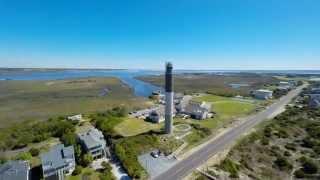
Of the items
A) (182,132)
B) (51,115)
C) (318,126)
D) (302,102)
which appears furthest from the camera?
(302,102)

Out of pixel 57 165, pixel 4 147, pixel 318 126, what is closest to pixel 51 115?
pixel 4 147

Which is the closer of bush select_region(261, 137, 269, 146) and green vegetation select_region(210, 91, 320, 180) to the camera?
green vegetation select_region(210, 91, 320, 180)

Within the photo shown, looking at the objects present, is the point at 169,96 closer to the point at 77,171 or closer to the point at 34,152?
the point at 77,171

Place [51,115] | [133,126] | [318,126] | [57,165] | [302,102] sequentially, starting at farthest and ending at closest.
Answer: [302,102]
[51,115]
[318,126]
[133,126]
[57,165]

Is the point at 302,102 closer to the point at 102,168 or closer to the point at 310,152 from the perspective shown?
the point at 310,152

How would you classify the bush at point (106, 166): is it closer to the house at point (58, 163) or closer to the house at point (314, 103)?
the house at point (58, 163)

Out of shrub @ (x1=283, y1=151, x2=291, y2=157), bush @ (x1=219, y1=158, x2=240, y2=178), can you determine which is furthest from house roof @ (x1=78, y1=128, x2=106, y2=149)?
shrub @ (x1=283, y1=151, x2=291, y2=157)

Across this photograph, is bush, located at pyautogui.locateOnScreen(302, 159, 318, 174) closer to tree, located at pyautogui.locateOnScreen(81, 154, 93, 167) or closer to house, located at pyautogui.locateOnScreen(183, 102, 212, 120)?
house, located at pyautogui.locateOnScreen(183, 102, 212, 120)
